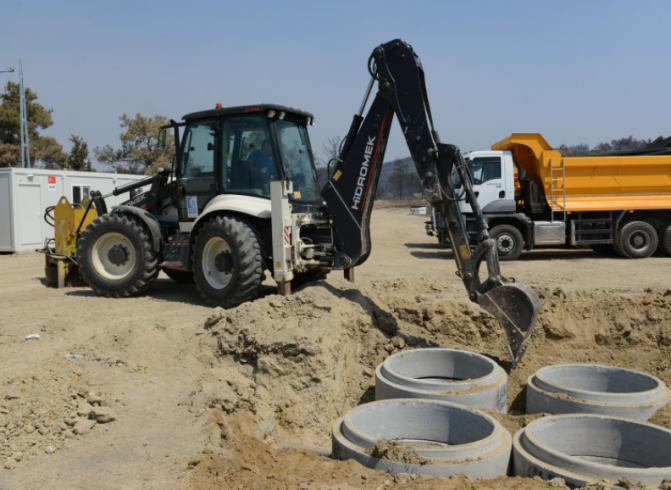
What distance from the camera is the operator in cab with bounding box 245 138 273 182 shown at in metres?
7.41

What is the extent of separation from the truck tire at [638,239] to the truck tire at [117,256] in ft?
37.4

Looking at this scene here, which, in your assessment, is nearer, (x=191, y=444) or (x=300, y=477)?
(x=300, y=477)

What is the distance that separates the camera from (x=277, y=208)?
6855 mm

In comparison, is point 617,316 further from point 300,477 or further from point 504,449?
point 300,477

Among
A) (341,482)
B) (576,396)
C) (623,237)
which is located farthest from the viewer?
(623,237)

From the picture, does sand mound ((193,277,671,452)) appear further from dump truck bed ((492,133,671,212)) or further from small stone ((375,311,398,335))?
dump truck bed ((492,133,671,212))

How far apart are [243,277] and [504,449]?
416cm

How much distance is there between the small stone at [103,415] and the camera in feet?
13.9

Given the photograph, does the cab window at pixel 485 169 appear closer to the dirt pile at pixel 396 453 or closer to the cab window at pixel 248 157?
the cab window at pixel 248 157

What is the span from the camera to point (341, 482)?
3482 mm

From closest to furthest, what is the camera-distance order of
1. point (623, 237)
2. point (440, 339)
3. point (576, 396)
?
point (576, 396) → point (440, 339) → point (623, 237)

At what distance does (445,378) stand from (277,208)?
285cm

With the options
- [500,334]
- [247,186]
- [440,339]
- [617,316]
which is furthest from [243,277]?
[617,316]

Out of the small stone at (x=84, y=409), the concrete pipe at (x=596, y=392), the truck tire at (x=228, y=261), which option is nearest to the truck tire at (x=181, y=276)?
the truck tire at (x=228, y=261)
